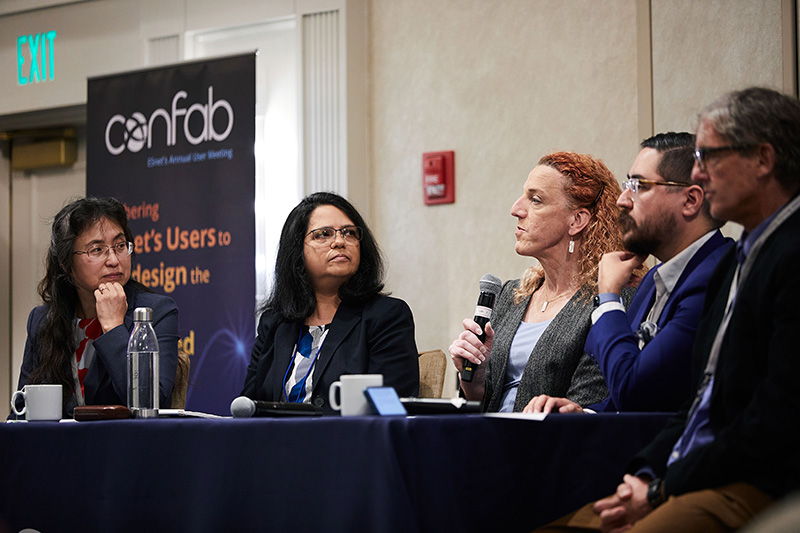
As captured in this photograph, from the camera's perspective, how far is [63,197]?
5676 mm

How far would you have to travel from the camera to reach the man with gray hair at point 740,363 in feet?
4.74

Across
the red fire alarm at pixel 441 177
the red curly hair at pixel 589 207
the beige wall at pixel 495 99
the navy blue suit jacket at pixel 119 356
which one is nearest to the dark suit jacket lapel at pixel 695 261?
the red curly hair at pixel 589 207

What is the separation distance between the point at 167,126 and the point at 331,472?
334cm

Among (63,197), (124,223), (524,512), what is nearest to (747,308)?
(524,512)

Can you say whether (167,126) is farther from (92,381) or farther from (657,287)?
(657,287)

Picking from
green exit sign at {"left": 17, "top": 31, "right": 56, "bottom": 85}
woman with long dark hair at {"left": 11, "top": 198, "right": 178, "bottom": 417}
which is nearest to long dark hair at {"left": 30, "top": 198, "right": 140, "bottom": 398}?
woman with long dark hair at {"left": 11, "top": 198, "right": 178, "bottom": 417}

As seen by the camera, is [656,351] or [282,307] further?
[282,307]

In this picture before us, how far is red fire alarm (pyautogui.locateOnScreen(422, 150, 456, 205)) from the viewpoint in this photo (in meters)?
4.42

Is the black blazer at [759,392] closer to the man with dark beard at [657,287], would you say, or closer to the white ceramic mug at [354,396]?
the man with dark beard at [657,287]

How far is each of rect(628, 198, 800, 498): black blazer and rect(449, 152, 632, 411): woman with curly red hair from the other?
854 millimetres

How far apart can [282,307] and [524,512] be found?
1520 millimetres

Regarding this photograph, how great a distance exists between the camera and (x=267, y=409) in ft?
6.01

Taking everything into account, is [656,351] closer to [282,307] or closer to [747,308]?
[747,308]

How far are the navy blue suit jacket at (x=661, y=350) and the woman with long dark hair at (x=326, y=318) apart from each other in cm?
92
